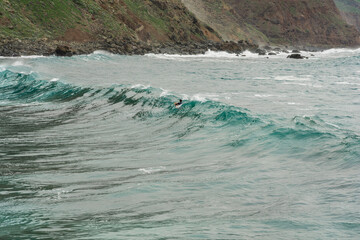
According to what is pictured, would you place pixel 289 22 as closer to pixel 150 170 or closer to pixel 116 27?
pixel 116 27

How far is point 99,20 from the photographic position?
7950 cm

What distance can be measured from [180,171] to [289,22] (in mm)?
182100

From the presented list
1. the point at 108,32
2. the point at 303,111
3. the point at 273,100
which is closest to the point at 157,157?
the point at 303,111

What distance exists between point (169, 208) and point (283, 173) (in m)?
3.34

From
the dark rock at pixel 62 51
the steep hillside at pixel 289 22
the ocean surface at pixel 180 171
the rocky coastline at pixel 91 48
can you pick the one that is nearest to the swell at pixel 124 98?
the ocean surface at pixel 180 171

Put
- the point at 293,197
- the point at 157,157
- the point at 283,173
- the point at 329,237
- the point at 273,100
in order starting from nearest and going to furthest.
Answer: the point at 329,237, the point at 293,197, the point at 283,173, the point at 157,157, the point at 273,100

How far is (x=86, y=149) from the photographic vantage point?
12.6 metres

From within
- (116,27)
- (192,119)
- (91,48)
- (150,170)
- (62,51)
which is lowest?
(192,119)

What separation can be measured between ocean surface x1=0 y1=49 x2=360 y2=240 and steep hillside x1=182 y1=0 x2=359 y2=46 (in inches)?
5295

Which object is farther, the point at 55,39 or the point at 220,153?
the point at 55,39

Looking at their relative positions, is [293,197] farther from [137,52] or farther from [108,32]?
[108,32]

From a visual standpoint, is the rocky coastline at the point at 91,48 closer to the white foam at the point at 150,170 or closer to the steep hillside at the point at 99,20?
the steep hillside at the point at 99,20

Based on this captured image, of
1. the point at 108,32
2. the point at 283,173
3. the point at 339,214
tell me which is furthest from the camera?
the point at 108,32

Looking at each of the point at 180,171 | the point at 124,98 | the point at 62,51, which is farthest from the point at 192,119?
the point at 62,51
